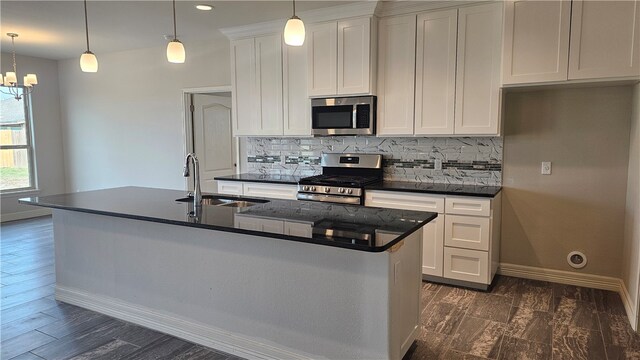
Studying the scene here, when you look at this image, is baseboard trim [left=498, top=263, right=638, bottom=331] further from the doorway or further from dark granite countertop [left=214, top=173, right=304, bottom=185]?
the doorway

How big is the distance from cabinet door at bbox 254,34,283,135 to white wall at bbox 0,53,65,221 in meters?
4.36

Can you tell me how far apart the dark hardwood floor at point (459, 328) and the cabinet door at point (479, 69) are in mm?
1476

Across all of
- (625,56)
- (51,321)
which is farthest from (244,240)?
(625,56)

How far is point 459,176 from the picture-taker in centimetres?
406

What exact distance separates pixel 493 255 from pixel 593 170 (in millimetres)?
1123

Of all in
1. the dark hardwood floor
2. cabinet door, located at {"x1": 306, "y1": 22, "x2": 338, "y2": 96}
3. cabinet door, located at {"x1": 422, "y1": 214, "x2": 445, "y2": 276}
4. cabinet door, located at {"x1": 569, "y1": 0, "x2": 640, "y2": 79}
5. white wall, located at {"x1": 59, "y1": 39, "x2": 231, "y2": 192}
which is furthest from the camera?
white wall, located at {"x1": 59, "y1": 39, "x2": 231, "y2": 192}

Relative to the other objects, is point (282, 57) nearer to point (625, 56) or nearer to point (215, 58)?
point (215, 58)

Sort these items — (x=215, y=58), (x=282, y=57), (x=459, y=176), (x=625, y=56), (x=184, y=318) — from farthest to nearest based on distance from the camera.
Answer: (x=215, y=58), (x=282, y=57), (x=459, y=176), (x=625, y=56), (x=184, y=318)

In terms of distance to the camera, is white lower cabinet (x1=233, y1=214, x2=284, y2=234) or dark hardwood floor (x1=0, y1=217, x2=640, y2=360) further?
dark hardwood floor (x1=0, y1=217, x2=640, y2=360)

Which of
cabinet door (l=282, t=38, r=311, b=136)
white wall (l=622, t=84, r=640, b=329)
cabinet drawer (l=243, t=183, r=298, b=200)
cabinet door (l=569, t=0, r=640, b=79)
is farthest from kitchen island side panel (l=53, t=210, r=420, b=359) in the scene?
cabinet door (l=282, t=38, r=311, b=136)

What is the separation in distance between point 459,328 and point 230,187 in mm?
2931

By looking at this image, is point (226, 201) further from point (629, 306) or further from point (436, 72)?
point (629, 306)

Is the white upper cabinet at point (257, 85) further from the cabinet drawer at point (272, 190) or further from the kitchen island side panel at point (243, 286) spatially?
the kitchen island side panel at point (243, 286)

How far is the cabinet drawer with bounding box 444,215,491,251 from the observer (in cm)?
349
